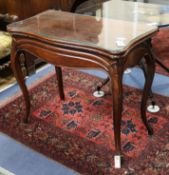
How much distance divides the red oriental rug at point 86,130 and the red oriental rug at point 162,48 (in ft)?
1.81

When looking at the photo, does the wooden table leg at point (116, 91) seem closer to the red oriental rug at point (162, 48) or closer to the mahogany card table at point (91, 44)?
the mahogany card table at point (91, 44)

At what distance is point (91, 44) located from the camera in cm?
153

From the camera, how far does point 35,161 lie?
1.90 m

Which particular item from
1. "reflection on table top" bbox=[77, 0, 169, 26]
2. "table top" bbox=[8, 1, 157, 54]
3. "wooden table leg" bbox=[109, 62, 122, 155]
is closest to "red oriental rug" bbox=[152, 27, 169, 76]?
"reflection on table top" bbox=[77, 0, 169, 26]

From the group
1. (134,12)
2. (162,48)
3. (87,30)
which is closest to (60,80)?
(87,30)

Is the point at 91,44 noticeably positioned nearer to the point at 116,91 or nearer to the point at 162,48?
the point at 116,91

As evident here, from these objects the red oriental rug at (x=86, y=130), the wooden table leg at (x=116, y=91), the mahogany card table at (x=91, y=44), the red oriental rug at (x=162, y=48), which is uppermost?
the mahogany card table at (x=91, y=44)

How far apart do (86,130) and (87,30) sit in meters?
0.76

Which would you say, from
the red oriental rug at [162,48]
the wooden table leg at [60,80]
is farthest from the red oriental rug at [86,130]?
the red oriental rug at [162,48]

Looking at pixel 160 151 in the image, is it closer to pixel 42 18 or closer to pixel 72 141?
pixel 72 141

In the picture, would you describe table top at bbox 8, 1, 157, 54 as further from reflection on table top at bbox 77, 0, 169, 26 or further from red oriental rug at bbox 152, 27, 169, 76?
red oriental rug at bbox 152, 27, 169, 76

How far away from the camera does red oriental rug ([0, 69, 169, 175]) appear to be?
6.06 ft

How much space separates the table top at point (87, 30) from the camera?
1548mm

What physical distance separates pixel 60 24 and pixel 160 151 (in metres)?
1.02
